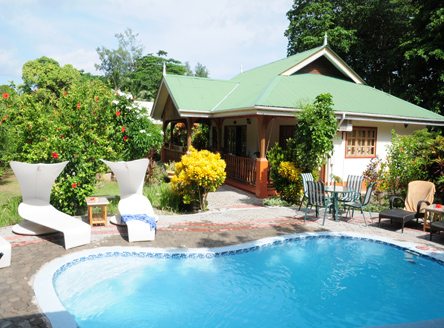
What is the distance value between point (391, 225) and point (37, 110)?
35.7 ft

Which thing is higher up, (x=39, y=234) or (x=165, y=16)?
(x=165, y=16)

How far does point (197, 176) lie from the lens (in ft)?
30.2

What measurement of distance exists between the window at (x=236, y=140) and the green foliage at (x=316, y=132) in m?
6.11

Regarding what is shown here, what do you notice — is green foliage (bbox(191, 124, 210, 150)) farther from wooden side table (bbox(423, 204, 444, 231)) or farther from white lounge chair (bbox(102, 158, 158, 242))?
wooden side table (bbox(423, 204, 444, 231))

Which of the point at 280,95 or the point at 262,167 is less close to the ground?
the point at 280,95

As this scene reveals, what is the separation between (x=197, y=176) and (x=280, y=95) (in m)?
5.58

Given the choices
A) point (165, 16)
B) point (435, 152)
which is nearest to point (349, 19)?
point (165, 16)

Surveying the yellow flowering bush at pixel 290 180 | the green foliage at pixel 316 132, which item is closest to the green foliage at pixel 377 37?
the green foliage at pixel 316 132

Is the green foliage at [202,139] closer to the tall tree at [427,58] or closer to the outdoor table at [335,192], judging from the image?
the outdoor table at [335,192]

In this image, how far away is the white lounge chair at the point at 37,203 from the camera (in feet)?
23.7

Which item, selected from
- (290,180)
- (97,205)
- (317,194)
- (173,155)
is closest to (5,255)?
(97,205)

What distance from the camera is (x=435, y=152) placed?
1013 cm

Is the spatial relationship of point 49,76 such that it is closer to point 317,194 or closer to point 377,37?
point 377,37

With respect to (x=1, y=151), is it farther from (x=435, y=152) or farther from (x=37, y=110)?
(x=435, y=152)
